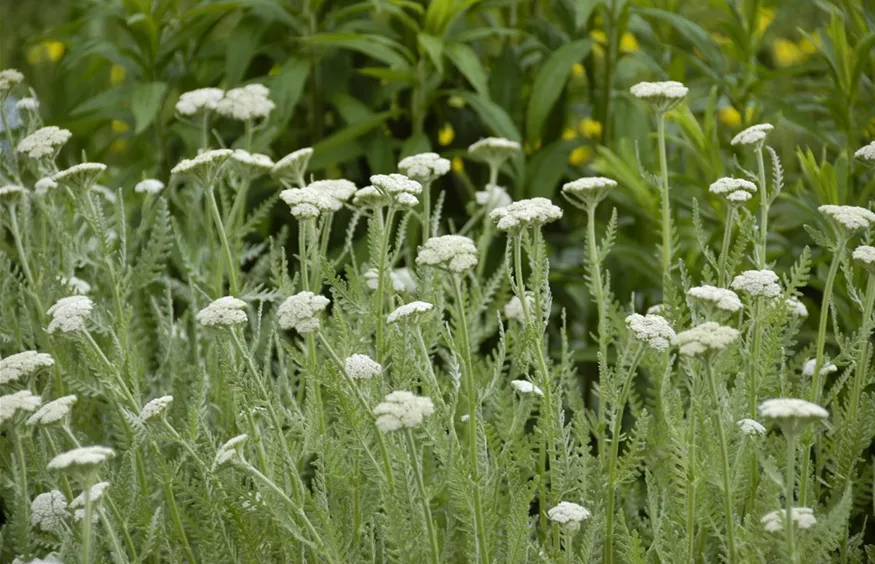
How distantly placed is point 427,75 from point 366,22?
14 cm

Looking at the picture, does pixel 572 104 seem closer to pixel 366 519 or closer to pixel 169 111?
pixel 169 111

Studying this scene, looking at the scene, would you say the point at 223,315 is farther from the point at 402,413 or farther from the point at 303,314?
the point at 402,413

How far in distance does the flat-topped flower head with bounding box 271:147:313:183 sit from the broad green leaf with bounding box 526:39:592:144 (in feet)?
1.63

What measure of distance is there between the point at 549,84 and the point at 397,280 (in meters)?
0.50

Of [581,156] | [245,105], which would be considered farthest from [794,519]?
[581,156]

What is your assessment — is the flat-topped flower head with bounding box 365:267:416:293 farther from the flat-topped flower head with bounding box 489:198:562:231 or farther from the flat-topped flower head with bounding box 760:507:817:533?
the flat-topped flower head with bounding box 760:507:817:533

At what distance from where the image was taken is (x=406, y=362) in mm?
940

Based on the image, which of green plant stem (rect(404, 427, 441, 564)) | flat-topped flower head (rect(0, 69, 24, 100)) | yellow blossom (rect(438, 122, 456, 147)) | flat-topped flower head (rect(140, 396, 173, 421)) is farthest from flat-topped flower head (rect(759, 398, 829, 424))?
yellow blossom (rect(438, 122, 456, 147))

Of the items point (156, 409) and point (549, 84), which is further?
point (549, 84)

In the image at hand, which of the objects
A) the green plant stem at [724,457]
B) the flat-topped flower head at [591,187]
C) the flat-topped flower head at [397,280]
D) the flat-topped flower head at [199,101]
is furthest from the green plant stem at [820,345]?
the flat-topped flower head at [199,101]

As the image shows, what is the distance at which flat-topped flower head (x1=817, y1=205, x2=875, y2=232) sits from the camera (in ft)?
2.81

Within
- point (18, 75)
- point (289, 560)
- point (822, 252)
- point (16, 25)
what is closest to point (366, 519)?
point (289, 560)

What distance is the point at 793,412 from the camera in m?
0.68

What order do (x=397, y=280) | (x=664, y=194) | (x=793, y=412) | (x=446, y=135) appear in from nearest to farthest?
1. (x=793, y=412)
2. (x=664, y=194)
3. (x=397, y=280)
4. (x=446, y=135)
